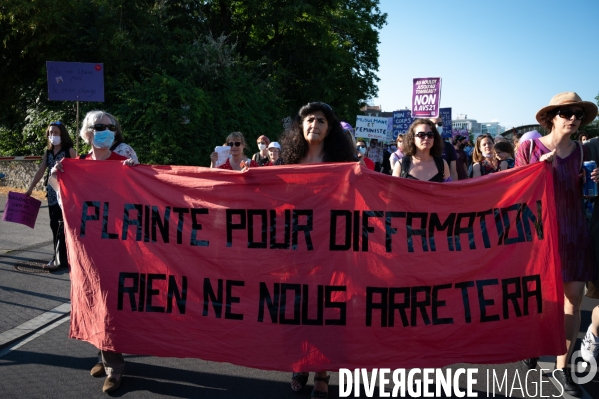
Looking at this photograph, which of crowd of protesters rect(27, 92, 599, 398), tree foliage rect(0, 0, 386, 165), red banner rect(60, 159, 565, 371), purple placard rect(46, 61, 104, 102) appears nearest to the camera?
Result: red banner rect(60, 159, 565, 371)

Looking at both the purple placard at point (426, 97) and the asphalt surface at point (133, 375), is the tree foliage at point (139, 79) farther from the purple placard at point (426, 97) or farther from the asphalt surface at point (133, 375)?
the asphalt surface at point (133, 375)

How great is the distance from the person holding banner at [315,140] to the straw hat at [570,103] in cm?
154

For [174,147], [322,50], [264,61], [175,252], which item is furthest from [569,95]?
[322,50]

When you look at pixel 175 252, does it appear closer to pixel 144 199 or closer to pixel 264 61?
pixel 144 199

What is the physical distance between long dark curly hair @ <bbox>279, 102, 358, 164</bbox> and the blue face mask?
1.38 m

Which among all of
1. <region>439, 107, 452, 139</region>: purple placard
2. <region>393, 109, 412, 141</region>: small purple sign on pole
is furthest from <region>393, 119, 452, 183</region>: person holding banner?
<region>439, 107, 452, 139</region>: purple placard

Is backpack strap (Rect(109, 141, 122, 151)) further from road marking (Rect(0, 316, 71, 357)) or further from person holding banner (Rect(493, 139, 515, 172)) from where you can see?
person holding banner (Rect(493, 139, 515, 172))

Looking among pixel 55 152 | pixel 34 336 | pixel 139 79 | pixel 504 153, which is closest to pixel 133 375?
pixel 34 336

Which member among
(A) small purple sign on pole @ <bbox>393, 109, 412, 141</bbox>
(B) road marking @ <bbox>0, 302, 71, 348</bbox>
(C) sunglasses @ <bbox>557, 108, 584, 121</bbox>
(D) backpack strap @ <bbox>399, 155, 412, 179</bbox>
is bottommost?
(B) road marking @ <bbox>0, 302, 71, 348</bbox>

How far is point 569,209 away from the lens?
4.60 m

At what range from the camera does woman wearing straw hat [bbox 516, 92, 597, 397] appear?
4547 mm

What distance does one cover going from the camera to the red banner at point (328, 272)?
422cm

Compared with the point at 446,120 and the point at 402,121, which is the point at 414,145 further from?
the point at 446,120

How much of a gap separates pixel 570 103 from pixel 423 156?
131 cm
